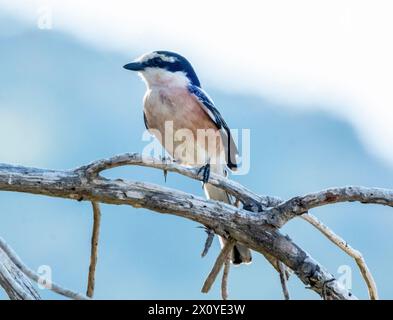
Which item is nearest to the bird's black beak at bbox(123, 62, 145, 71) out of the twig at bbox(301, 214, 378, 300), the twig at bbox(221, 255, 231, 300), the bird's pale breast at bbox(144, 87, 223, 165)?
the bird's pale breast at bbox(144, 87, 223, 165)

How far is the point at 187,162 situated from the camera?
267 inches

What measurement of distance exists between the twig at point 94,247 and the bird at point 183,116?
5.12 ft

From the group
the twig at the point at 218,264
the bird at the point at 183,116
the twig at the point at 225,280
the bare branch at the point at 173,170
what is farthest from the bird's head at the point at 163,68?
the twig at the point at 218,264

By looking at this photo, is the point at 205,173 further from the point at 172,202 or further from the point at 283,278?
the point at 283,278

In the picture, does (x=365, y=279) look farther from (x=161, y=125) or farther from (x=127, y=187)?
(x=161, y=125)

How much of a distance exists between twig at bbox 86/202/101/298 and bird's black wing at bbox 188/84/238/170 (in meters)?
2.13

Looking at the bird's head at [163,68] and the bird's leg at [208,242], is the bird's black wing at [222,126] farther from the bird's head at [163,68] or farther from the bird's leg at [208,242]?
the bird's leg at [208,242]

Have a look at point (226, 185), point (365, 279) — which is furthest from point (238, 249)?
point (365, 279)

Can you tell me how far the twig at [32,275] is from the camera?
13.7 feet

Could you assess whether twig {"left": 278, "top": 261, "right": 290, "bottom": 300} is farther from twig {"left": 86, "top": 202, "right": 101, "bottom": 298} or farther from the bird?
the bird

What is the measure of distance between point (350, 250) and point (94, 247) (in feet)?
4.73

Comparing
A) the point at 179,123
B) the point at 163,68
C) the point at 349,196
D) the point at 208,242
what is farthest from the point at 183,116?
the point at 349,196
